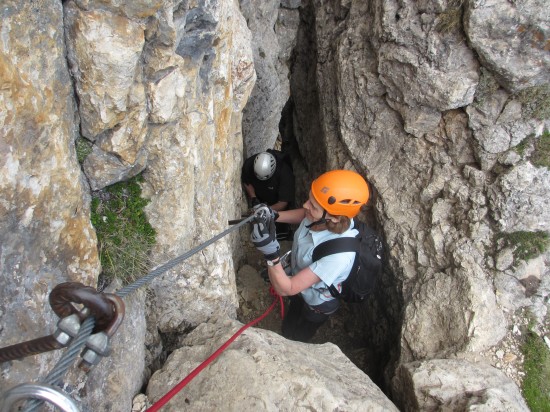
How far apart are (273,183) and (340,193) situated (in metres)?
2.95

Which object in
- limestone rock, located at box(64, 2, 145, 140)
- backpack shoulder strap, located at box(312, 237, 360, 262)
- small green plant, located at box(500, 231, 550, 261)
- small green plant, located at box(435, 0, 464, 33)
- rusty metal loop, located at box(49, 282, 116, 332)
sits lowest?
small green plant, located at box(500, 231, 550, 261)

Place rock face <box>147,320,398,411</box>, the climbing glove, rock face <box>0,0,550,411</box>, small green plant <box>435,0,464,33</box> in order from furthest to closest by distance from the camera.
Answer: small green plant <box>435,0,464,33</box> < the climbing glove < rock face <box>147,320,398,411</box> < rock face <box>0,0,550,411</box>

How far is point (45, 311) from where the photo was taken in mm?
2553

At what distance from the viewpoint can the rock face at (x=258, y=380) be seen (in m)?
3.30

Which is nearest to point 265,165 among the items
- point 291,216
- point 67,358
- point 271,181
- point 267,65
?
point 271,181

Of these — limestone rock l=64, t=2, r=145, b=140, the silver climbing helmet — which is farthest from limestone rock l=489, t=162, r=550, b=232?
limestone rock l=64, t=2, r=145, b=140

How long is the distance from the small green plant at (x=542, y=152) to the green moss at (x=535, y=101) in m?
0.24

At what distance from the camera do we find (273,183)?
763 cm

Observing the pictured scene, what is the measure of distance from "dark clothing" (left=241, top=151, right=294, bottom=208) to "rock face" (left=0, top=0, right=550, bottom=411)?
321mm

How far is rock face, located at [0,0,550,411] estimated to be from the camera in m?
2.54

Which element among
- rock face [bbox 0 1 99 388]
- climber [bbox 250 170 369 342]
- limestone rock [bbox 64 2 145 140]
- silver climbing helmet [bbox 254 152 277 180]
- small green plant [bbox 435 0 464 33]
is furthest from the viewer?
silver climbing helmet [bbox 254 152 277 180]

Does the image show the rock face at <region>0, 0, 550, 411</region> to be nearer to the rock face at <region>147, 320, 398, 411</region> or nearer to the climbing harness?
the rock face at <region>147, 320, 398, 411</region>

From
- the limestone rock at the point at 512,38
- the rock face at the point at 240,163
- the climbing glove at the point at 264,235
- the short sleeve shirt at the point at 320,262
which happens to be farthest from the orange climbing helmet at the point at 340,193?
the limestone rock at the point at 512,38

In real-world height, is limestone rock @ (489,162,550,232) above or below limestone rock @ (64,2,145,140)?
below
